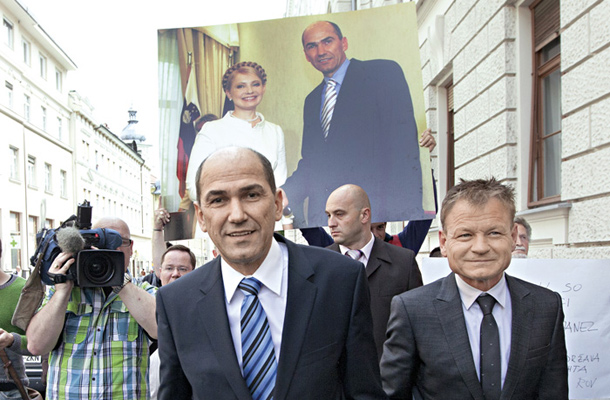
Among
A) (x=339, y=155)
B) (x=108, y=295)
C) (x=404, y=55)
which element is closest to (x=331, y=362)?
(x=108, y=295)

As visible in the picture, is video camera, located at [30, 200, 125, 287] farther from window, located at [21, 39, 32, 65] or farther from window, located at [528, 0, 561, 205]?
window, located at [21, 39, 32, 65]

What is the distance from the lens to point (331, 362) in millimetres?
1936

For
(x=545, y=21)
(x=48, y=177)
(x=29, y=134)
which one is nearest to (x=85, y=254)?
(x=545, y=21)

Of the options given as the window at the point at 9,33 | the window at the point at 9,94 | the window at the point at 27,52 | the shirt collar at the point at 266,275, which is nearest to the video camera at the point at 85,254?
the shirt collar at the point at 266,275

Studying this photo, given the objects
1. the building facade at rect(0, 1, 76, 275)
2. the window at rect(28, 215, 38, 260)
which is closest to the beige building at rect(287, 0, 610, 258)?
the building facade at rect(0, 1, 76, 275)

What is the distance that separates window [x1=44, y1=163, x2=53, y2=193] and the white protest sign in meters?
41.4

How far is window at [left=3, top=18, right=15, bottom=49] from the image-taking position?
1402 inches

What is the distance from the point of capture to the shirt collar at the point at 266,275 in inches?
78.5

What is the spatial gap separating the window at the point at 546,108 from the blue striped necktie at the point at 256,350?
202 inches

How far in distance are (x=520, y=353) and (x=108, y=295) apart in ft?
6.87

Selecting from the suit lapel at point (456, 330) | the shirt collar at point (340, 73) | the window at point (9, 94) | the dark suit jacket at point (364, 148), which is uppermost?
the window at point (9, 94)

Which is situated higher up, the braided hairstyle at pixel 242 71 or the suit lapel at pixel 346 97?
the braided hairstyle at pixel 242 71

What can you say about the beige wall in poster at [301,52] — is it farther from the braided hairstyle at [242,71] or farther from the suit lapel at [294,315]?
the suit lapel at [294,315]

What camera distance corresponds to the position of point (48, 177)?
137 ft
